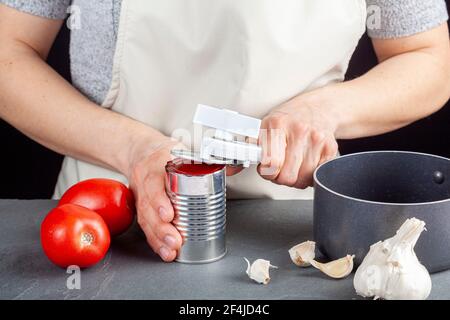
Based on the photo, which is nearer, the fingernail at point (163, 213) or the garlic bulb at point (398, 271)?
the garlic bulb at point (398, 271)

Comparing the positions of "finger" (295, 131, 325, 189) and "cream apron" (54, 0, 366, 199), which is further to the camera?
"cream apron" (54, 0, 366, 199)

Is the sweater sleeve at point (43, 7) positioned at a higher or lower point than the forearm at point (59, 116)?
higher

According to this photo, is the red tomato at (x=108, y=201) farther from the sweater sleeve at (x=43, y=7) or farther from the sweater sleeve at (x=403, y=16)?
the sweater sleeve at (x=403, y=16)

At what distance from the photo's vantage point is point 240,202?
1.30m

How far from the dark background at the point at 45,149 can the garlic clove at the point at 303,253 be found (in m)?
0.92

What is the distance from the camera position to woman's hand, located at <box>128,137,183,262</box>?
104cm

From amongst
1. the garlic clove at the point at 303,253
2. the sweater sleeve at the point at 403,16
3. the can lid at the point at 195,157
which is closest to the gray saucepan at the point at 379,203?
the garlic clove at the point at 303,253

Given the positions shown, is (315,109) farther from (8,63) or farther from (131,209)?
(8,63)

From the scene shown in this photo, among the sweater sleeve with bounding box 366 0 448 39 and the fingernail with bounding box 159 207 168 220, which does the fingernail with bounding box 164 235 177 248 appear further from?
the sweater sleeve with bounding box 366 0 448 39

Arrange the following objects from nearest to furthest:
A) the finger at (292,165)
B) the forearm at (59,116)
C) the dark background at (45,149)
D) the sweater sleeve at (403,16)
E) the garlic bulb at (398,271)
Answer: the garlic bulb at (398,271)
the finger at (292,165)
the forearm at (59,116)
the sweater sleeve at (403,16)
the dark background at (45,149)

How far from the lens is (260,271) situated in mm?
999

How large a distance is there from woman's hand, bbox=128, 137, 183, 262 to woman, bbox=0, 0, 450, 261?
11 mm

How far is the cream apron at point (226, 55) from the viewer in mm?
1297

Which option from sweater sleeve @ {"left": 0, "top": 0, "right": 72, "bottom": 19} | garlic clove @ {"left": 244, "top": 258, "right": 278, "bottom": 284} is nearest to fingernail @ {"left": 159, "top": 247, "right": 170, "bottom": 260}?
garlic clove @ {"left": 244, "top": 258, "right": 278, "bottom": 284}
